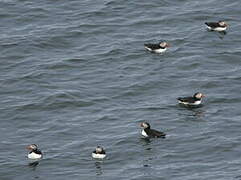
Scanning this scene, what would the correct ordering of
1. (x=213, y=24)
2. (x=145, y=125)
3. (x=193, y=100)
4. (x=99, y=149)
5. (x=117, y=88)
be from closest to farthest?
(x=99, y=149), (x=145, y=125), (x=193, y=100), (x=117, y=88), (x=213, y=24)

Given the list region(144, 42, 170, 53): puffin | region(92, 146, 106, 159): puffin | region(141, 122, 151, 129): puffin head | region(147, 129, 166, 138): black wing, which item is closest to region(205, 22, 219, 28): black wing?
region(144, 42, 170, 53): puffin

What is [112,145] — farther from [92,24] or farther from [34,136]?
[92,24]

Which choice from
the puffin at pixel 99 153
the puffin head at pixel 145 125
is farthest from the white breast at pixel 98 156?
the puffin head at pixel 145 125

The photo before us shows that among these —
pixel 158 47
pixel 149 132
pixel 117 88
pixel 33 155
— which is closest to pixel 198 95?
pixel 149 132

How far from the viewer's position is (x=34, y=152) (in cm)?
4512

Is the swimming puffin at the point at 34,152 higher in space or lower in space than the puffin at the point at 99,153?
higher

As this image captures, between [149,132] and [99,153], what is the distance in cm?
323

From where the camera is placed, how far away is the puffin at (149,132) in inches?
1843

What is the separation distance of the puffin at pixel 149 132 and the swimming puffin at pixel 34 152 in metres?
5.15

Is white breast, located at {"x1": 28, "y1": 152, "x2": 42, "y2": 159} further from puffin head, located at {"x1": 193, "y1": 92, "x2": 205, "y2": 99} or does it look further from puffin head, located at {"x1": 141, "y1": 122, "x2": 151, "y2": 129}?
puffin head, located at {"x1": 193, "y1": 92, "x2": 205, "y2": 99}

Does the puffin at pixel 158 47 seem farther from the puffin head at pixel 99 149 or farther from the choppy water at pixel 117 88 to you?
the puffin head at pixel 99 149

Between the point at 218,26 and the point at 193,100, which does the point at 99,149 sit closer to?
the point at 193,100

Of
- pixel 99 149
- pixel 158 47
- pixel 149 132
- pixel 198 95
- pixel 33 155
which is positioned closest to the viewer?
pixel 99 149

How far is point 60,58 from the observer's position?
188 feet
